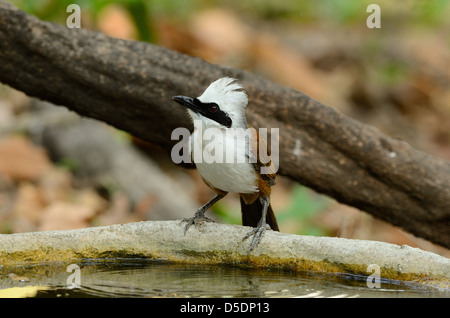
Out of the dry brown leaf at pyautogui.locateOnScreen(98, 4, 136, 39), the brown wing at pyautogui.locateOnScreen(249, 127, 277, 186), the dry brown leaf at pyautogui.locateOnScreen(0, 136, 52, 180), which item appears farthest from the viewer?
the dry brown leaf at pyautogui.locateOnScreen(98, 4, 136, 39)

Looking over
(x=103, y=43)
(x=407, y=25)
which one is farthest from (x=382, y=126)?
(x=103, y=43)

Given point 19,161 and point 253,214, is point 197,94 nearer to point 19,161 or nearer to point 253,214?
point 253,214

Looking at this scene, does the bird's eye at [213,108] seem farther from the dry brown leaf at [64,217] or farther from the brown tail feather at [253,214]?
the dry brown leaf at [64,217]

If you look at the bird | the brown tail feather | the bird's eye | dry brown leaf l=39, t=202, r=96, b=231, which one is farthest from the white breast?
dry brown leaf l=39, t=202, r=96, b=231

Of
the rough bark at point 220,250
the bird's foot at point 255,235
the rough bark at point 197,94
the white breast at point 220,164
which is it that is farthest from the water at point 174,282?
the rough bark at point 197,94

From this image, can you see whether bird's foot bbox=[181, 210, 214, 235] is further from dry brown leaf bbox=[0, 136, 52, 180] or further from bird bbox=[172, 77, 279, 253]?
dry brown leaf bbox=[0, 136, 52, 180]

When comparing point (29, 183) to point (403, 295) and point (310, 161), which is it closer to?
point (310, 161)
